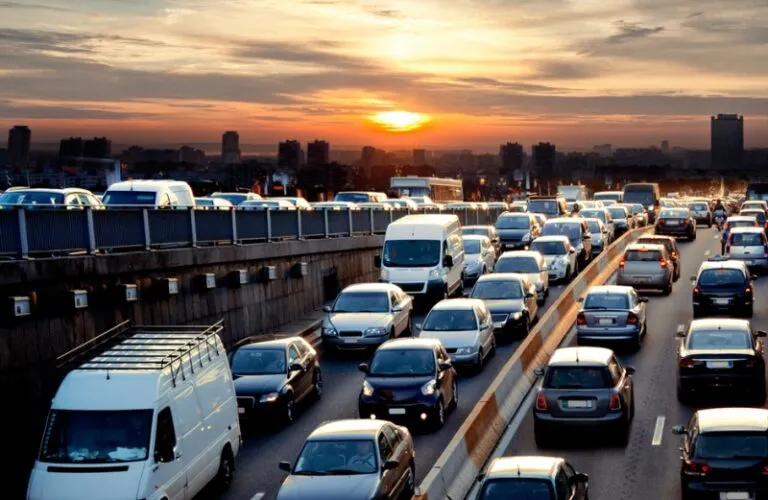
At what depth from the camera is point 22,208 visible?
23.2 m

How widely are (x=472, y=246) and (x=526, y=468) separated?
30967mm

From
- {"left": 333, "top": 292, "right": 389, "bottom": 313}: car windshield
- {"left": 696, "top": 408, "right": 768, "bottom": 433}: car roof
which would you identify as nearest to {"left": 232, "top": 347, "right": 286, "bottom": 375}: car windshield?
{"left": 333, "top": 292, "right": 389, "bottom": 313}: car windshield

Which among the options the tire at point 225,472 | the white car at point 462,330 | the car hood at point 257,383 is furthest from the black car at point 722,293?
the tire at point 225,472

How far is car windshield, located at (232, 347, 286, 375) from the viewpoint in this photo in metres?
24.8

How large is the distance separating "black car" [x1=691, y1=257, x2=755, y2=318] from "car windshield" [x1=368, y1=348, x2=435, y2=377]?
1388cm

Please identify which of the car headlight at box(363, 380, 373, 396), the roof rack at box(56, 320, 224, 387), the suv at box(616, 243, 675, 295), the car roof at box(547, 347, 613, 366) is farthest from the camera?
the suv at box(616, 243, 675, 295)

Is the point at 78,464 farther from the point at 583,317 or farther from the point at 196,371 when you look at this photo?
the point at 583,317

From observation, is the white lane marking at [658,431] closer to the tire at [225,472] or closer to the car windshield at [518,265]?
the tire at [225,472]

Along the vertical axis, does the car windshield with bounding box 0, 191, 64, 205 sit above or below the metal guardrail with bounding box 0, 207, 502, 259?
above

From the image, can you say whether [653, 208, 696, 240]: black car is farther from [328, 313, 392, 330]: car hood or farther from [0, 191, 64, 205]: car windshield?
[0, 191, 64, 205]: car windshield

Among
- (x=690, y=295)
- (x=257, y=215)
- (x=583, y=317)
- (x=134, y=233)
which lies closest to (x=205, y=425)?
(x=134, y=233)

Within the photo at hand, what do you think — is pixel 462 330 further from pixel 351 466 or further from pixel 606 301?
pixel 351 466

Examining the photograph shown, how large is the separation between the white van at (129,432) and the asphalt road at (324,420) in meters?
1.37

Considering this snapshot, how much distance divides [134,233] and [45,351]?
20.1ft
